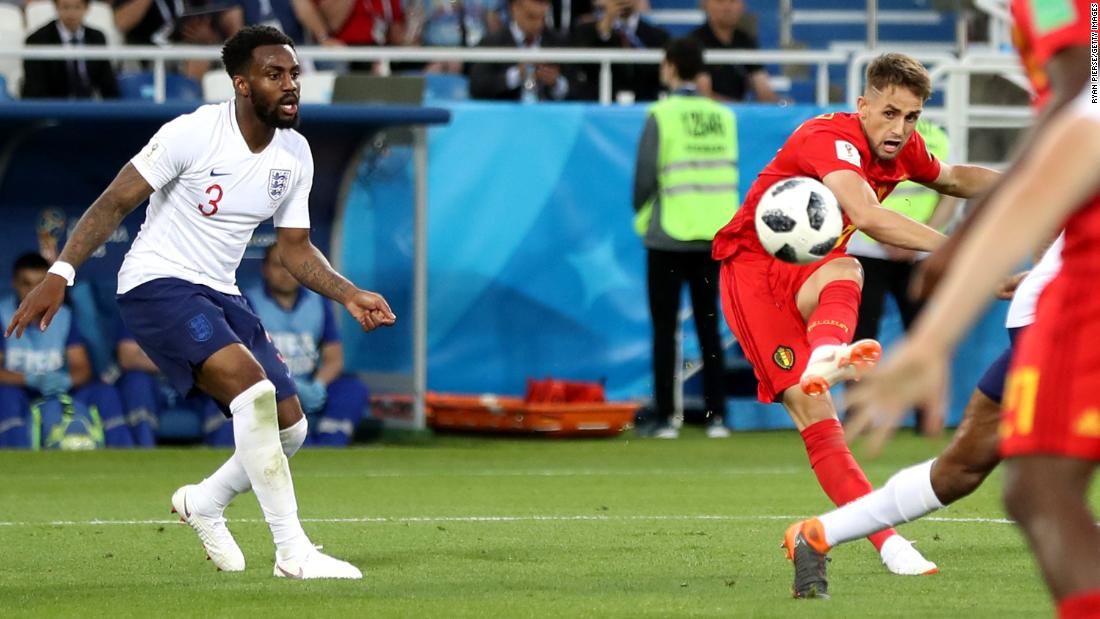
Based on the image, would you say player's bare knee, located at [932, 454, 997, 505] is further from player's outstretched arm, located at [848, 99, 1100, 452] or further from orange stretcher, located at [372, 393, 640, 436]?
orange stretcher, located at [372, 393, 640, 436]

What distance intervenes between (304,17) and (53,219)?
10.6 feet

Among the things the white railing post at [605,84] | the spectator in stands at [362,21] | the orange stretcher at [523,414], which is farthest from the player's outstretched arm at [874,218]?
the spectator in stands at [362,21]

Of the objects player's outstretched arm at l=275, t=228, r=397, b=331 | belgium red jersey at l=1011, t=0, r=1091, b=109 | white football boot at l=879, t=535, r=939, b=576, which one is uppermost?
belgium red jersey at l=1011, t=0, r=1091, b=109

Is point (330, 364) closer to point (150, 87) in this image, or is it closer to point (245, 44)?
point (150, 87)

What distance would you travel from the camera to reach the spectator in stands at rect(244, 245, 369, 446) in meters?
12.9

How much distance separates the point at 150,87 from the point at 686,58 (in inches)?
169

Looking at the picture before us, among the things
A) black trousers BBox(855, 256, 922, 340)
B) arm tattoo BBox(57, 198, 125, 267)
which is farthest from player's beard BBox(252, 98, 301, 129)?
black trousers BBox(855, 256, 922, 340)

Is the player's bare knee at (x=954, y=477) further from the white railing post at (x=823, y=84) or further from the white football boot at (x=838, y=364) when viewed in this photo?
the white railing post at (x=823, y=84)

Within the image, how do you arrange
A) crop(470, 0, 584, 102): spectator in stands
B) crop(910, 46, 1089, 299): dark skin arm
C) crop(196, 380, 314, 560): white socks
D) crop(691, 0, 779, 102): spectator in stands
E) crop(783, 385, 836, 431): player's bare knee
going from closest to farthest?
crop(910, 46, 1089, 299): dark skin arm, crop(783, 385, 836, 431): player's bare knee, crop(196, 380, 314, 560): white socks, crop(470, 0, 584, 102): spectator in stands, crop(691, 0, 779, 102): spectator in stands

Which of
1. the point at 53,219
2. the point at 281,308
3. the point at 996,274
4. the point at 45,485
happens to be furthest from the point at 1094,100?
the point at 53,219

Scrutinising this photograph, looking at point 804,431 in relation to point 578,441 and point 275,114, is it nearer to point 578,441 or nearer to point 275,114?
point 275,114

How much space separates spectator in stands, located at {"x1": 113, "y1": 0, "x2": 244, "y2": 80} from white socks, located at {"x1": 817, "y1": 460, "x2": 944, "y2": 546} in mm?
9782

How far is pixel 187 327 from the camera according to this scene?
7004 millimetres

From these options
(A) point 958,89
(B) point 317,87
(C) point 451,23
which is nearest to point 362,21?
(C) point 451,23
